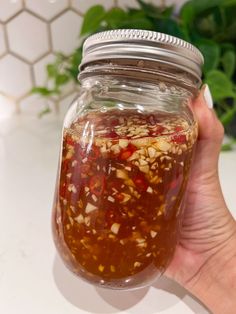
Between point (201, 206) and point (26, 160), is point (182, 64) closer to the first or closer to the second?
point (201, 206)

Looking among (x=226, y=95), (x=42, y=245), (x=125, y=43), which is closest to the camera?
(x=125, y=43)

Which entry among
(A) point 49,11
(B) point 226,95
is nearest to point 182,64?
(B) point 226,95

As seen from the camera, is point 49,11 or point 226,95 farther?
point 49,11

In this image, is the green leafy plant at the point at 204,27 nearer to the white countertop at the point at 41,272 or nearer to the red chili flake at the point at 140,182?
the white countertop at the point at 41,272

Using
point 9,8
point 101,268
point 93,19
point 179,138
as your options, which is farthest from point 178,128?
point 9,8

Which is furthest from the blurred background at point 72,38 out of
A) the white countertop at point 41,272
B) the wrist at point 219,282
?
the wrist at point 219,282

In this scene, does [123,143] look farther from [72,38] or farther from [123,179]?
[72,38]
